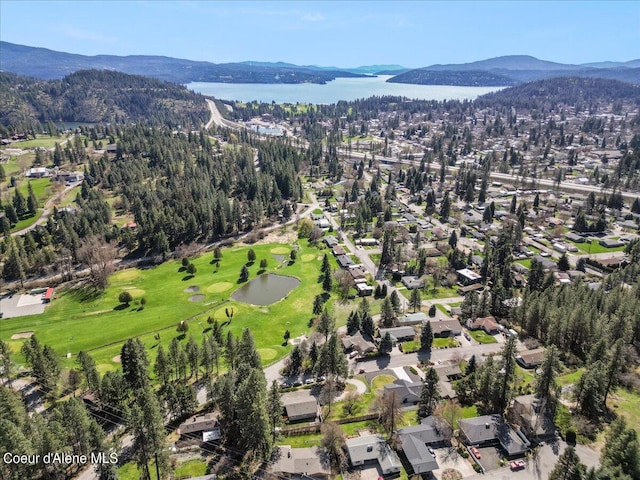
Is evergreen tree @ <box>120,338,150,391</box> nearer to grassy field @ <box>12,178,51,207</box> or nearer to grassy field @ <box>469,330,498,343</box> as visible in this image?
grassy field @ <box>469,330,498,343</box>

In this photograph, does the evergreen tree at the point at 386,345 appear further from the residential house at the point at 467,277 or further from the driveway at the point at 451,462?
the residential house at the point at 467,277

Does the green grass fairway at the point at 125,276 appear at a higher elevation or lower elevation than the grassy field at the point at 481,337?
lower

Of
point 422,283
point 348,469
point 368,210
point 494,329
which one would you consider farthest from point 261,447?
point 368,210

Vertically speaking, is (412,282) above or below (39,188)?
below

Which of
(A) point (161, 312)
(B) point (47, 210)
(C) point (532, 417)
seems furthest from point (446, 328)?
(B) point (47, 210)

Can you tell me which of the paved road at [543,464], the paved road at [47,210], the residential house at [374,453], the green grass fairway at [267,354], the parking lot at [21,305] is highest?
the paved road at [47,210]

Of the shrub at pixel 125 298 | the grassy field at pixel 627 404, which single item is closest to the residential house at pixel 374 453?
the grassy field at pixel 627 404

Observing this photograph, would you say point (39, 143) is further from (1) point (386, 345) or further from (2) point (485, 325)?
(2) point (485, 325)
